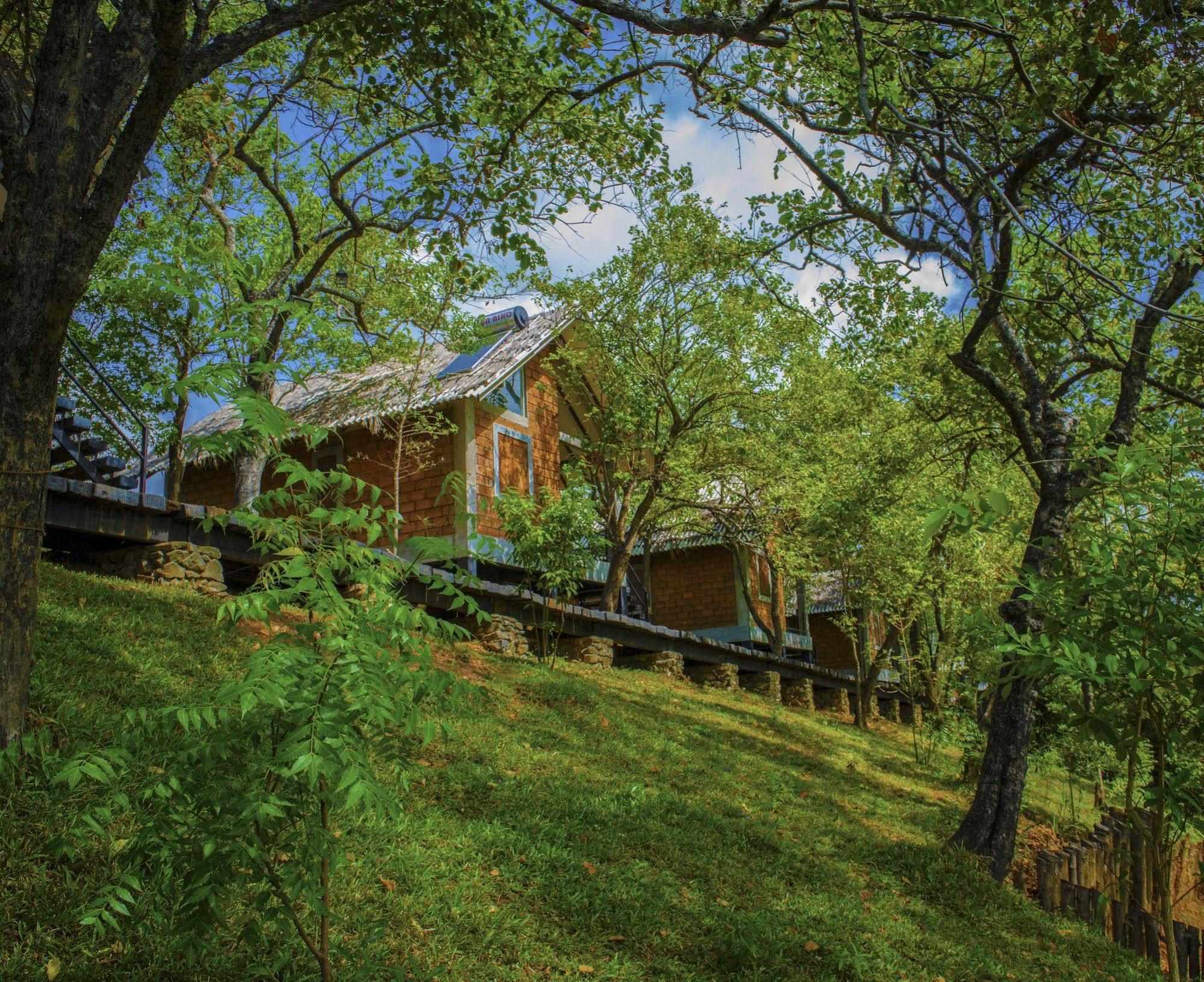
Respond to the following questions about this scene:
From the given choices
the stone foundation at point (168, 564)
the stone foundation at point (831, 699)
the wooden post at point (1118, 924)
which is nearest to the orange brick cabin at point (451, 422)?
the stone foundation at point (168, 564)

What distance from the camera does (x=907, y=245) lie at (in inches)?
338

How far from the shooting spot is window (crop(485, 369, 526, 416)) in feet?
65.5

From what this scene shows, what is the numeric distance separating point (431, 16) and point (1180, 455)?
6.10 m

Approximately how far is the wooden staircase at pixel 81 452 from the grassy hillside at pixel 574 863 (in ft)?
9.05

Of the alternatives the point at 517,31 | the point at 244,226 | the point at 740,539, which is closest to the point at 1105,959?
the point at 517,31

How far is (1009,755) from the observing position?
948cm

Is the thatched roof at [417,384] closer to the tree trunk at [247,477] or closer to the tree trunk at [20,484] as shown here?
the tree trunk at [247,477]

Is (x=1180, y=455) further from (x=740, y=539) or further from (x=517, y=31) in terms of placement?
(x=740, y=539)

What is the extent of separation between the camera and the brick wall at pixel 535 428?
19828mm

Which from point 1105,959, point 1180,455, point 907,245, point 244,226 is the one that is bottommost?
point 1105,959

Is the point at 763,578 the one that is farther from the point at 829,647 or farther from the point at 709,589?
the point at 829,647

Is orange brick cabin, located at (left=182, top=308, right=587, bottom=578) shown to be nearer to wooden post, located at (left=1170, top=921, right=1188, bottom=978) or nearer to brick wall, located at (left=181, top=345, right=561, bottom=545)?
brick wall, located at (left=181, top=345, right=561, bottom=545)

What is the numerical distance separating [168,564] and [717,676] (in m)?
12.2

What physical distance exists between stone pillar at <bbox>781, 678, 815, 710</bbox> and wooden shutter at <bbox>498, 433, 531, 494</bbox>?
7.96 meters
